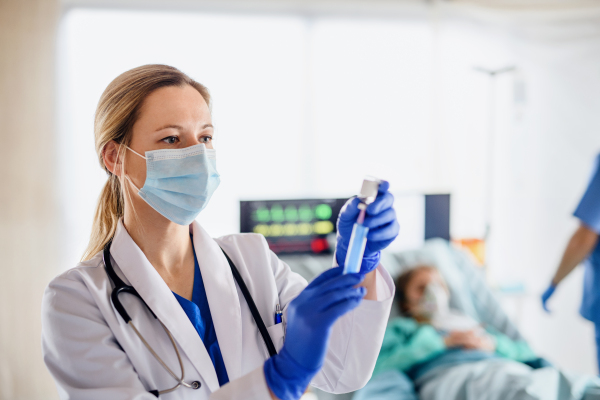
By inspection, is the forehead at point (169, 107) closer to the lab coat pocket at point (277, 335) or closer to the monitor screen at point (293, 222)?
the lab coat pocket at point (277, 335)

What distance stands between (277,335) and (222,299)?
0.48 ft

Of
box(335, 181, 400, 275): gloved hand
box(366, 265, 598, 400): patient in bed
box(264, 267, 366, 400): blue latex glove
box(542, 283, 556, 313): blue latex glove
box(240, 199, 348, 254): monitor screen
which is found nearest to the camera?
box(264, 267, 366, 400): blue latex glove

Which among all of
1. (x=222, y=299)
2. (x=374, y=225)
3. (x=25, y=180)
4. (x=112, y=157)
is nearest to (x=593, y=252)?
(x=374, y=225)

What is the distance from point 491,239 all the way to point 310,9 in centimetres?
206

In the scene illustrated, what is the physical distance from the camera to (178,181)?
1.06 meters

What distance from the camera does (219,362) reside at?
998 mm

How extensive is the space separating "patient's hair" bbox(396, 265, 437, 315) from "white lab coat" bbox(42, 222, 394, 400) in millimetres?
1272

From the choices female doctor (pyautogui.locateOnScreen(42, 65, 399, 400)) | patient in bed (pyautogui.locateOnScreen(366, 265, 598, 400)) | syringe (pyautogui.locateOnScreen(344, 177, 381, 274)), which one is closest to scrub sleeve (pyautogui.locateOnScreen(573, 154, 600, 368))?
patient in bed (pyautogui.locateOnScreen(366, 265, 598, 400))

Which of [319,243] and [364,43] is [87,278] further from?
[364,43]

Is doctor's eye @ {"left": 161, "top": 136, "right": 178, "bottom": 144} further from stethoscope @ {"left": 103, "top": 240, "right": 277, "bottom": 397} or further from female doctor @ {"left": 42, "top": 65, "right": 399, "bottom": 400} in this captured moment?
stethoscope @ {"left": 103, "top": 240, "right": 277, "bottom": 397}

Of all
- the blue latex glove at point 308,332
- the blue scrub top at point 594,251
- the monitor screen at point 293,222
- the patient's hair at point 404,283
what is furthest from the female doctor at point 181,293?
the blue scrub top at point 594,251

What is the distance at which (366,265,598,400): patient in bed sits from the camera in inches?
66.6

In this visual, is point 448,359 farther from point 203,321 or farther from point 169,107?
point 169,107

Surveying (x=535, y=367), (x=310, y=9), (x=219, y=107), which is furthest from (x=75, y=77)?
(x=535, y=367)
